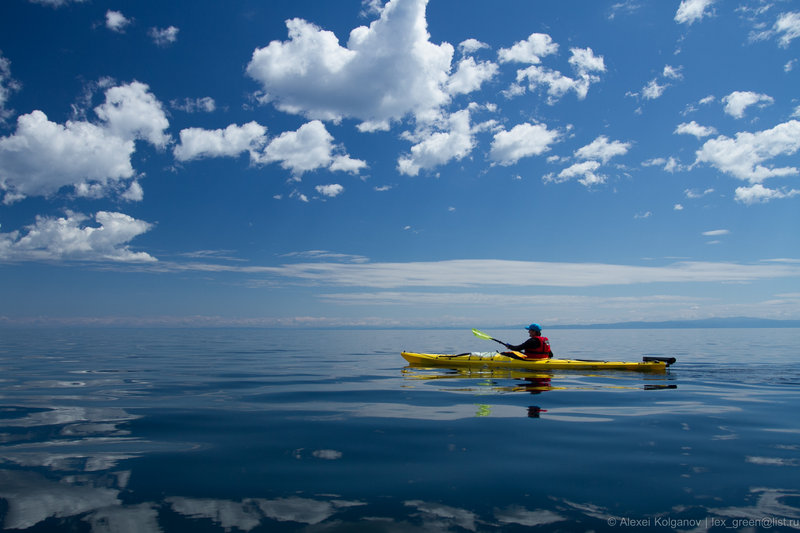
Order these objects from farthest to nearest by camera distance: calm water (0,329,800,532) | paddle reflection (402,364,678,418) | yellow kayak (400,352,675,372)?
yellow kayak (400,352,675,372) → paddle reflection (402,364,678,418) → calm water (0,329,800,532)

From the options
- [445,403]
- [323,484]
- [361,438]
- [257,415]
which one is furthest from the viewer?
[445,403]

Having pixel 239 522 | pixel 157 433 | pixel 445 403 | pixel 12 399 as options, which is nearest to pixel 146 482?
pixel 239 522

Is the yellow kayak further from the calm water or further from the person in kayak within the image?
the calm water

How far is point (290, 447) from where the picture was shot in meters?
6.47

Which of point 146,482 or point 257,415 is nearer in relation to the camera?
point 146,482

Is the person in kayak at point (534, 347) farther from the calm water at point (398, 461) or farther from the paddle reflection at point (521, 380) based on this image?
the calm water at point (398, 461)

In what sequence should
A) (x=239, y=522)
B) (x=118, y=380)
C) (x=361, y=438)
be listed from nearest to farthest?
(x=239, y=522) < (x=361, y=438) < (x=118, y=380)

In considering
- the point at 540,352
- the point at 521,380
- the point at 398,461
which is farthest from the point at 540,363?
the point at 398,461

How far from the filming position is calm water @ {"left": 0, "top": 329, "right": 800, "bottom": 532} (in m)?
4.18

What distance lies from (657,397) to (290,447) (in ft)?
30.2

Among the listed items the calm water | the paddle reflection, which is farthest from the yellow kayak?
the calm water

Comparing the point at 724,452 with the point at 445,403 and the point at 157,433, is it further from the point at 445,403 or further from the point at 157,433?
the point at 157,433

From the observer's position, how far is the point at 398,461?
5.81m

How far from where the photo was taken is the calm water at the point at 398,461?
418cm
